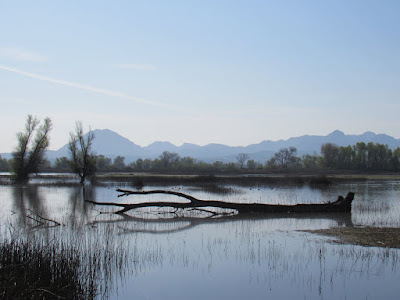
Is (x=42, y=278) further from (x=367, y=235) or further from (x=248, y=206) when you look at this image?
(x=248, y=206)

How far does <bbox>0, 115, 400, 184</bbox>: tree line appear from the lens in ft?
160

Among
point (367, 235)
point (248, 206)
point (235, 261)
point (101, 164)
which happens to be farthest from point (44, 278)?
point (101, 164)

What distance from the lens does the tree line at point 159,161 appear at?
48.7m

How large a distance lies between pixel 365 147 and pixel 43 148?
87.6 m

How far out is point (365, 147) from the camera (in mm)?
110750

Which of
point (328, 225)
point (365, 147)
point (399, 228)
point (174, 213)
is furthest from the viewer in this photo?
point (365, 147)

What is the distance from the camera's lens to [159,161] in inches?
4926

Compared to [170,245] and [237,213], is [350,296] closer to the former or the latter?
[170,245]

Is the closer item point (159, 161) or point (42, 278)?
A: point (42, 278)

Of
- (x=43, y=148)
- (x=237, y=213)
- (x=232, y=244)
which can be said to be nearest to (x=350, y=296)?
(x=232, y=244)

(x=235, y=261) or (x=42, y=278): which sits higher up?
(x=42, y=278)

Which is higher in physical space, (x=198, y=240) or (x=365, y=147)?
(x=365, y=147)

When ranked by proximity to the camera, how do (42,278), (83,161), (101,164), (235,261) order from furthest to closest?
(101,164) < (83,161) < (235,261) < (42,278)

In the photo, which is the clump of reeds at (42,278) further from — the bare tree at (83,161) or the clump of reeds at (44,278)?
the bare tree at (83,161)
